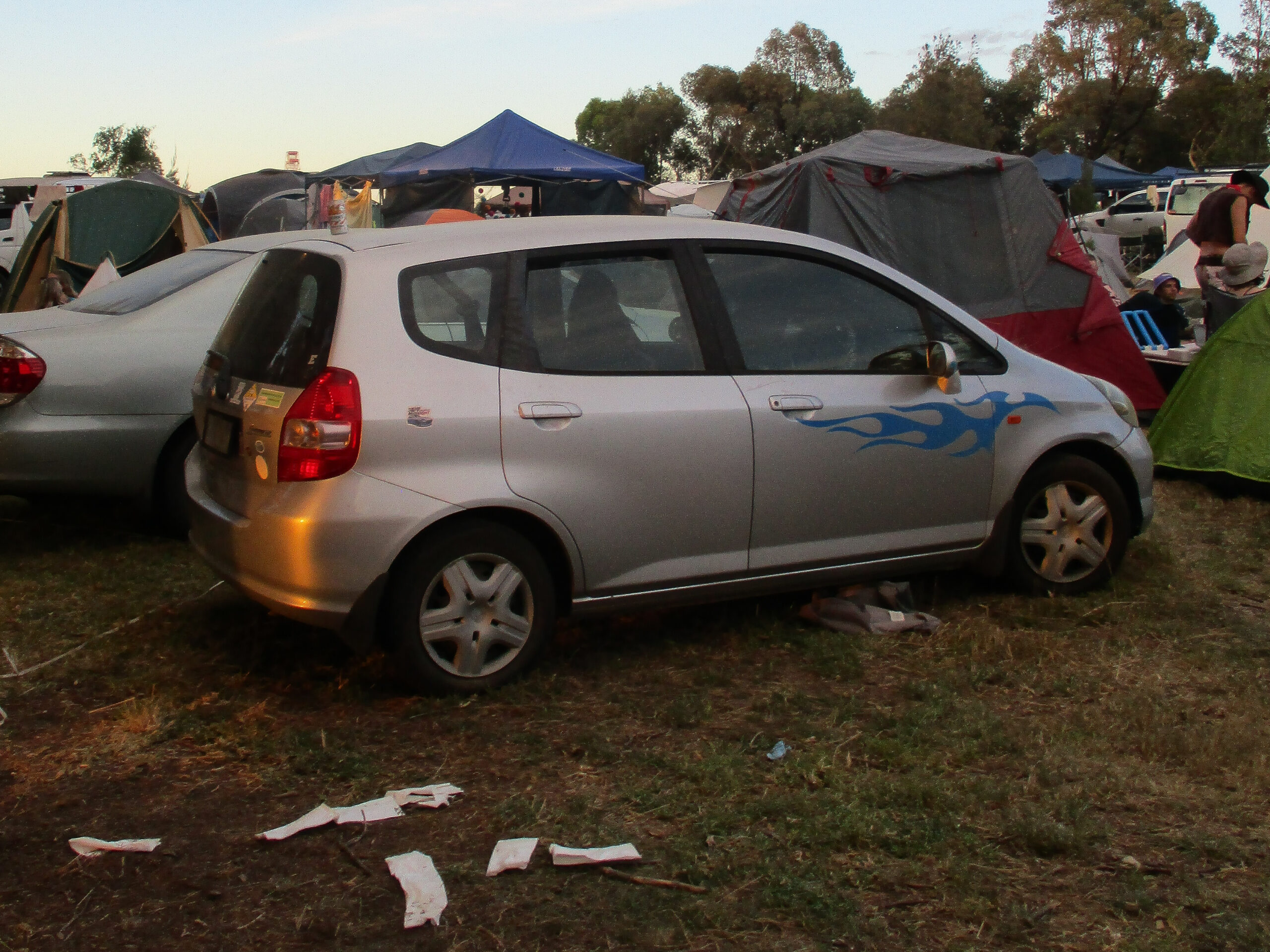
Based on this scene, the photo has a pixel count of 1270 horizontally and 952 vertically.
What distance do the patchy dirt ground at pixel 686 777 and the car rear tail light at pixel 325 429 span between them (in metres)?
0.84

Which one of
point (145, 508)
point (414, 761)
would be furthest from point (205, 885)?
point (145, 508)

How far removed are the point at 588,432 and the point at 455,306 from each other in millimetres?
604

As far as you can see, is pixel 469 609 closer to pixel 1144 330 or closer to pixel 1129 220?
pixel 1144 330

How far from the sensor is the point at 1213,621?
17.0 feet

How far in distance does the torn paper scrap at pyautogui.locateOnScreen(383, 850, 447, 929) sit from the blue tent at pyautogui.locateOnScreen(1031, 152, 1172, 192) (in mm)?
34894

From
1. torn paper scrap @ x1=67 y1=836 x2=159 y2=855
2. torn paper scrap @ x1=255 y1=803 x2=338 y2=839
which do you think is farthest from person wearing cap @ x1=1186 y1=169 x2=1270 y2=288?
torn paper scrap @ x1=67 y1=836 x2=159 y2=855

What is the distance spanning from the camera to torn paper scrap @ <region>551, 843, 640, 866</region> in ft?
10.5

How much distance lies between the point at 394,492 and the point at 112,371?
2647mm

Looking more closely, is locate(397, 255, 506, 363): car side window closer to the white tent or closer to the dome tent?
the dome tent

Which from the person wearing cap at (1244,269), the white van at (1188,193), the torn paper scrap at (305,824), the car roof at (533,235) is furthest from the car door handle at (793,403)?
the white van at (1188,193)

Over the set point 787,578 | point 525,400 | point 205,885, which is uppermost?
point 525,400

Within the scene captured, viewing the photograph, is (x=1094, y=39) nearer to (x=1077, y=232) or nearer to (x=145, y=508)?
(x=1077, y=232)

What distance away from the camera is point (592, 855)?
3217 millimetres

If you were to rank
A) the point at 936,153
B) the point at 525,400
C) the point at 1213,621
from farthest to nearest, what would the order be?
the point at 936,153 → the point at 1213,621 → the point at 525,400
